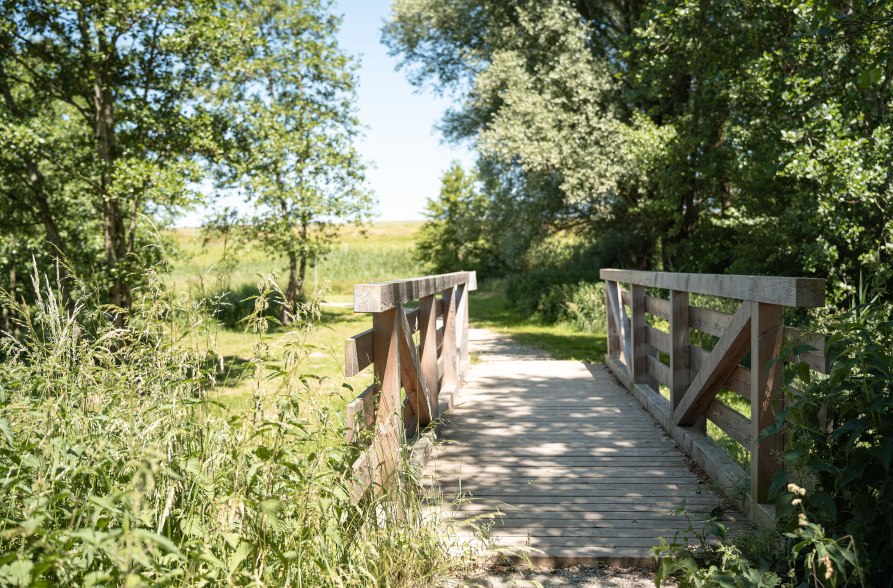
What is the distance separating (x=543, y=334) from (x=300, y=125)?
24.3ft

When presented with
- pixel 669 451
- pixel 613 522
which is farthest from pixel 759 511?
pixel 669 451

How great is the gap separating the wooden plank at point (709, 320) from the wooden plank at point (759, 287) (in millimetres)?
192

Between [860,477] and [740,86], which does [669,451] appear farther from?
[740,86]

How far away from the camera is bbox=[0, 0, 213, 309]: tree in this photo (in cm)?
830

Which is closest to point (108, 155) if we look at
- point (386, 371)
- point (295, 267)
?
point (386, 371)

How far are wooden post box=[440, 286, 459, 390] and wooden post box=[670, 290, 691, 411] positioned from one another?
2376mm

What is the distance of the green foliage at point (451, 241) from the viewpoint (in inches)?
1220

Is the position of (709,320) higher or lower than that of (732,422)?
higher

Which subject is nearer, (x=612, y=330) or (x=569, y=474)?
(x=569, y=474)

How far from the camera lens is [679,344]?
5184 mm

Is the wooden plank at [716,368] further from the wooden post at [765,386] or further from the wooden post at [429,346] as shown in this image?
the wooden post at [429,346]

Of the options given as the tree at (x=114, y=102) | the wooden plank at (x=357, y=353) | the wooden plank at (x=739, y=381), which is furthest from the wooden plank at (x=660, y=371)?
the tree at (x=114, y=102)

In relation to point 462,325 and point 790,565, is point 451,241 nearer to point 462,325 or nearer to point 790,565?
point 462,325

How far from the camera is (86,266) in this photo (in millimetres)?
11609
